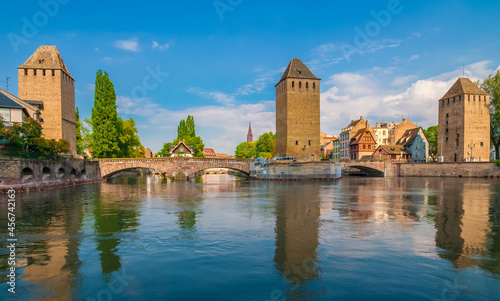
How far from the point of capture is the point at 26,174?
31.2 metres

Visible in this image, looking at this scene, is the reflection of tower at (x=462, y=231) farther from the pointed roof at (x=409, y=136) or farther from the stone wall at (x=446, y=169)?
the pointed roof at (x=409, y=136)

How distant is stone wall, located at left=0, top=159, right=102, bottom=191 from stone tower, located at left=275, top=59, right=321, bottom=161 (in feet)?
104

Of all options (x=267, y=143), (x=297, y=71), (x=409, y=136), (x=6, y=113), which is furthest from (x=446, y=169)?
(x=6, y=113)

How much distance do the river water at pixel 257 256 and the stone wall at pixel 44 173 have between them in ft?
48.7

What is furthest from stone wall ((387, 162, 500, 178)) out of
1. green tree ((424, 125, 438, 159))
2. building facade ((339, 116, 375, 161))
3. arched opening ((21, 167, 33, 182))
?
arched opening ((21, 167, 33, 182))

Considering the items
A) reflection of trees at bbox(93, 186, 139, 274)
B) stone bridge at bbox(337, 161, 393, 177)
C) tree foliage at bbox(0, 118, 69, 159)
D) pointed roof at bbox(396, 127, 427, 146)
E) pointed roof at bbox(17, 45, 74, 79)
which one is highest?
pointed roof at bbox(17, 45, 74, 79)

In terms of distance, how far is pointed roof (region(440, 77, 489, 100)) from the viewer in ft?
207

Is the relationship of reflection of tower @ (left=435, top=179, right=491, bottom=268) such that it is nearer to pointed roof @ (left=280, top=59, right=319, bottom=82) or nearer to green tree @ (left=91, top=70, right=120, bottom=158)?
pointed roof @ (left=280, top=59, right=319, bottom=82)

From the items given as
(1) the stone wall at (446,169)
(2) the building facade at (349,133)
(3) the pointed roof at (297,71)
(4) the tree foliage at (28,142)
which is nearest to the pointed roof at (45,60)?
(4) the tree foliage at (28,142)

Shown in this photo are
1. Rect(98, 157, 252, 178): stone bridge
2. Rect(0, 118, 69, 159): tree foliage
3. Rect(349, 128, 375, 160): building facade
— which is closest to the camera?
Rect(0, 118, 69, 159): tree foliage

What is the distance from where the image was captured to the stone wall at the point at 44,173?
2866 cm

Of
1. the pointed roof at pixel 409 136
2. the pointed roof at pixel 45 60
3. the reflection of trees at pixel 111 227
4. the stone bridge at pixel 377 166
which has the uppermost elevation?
the pointed roof at pixel 45 60

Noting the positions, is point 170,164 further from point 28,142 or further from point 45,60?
point 45,60

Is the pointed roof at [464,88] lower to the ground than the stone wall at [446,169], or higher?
higher
